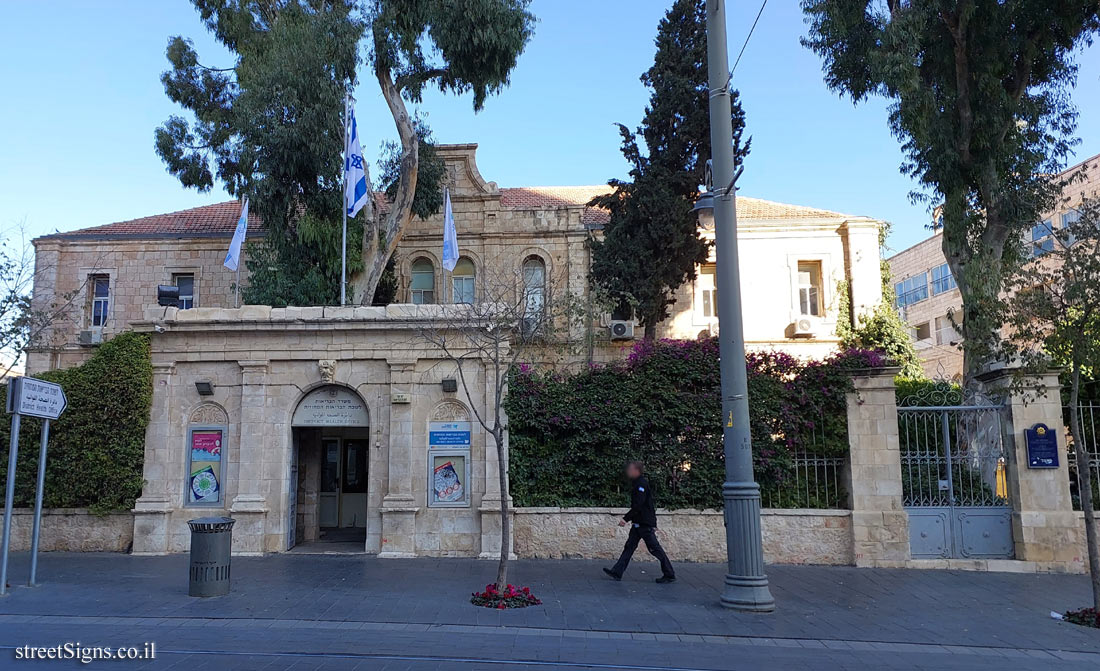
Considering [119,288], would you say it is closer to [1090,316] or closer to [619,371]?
[619,371]

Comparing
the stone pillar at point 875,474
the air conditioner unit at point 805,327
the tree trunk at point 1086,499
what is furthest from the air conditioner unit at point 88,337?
the tree trunk at point 1086,499

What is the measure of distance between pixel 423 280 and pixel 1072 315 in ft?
66.1

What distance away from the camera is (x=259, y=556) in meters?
14.1

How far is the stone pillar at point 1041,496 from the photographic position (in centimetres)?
1288

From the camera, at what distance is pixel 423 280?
26.6 metres

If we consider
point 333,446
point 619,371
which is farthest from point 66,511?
point 619,371

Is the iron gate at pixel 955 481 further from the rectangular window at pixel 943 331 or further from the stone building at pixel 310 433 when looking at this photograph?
the rectangular window at pixel 943 331

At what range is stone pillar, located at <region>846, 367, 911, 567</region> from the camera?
517 inches

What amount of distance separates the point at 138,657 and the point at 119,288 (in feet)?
76.1

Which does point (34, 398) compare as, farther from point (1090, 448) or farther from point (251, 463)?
point (1090, 448)

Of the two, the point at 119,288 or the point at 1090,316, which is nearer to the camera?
the point at 1090,316

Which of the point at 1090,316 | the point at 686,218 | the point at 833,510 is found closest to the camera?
the point at 1090,316

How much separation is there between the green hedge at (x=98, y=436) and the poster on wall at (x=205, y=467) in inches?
39.0

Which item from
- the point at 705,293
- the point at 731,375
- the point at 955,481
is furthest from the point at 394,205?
the point at 955,481
